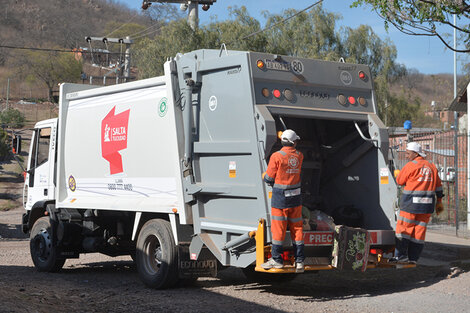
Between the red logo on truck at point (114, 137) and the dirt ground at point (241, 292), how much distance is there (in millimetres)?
1800

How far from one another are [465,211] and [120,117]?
832 cm

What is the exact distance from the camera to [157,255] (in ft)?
29.9

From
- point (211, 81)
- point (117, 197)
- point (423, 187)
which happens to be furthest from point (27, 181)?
point (423, 187)

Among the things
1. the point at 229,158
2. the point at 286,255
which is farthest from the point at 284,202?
the point at 229,158

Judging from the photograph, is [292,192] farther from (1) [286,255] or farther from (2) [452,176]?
(2) [452,176]

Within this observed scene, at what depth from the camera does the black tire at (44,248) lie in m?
11.0

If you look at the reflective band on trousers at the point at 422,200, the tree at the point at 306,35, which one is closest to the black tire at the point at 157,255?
the reflective band on trousers at the point at 422,200

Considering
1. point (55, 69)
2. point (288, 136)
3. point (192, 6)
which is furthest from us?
point (55, 69)

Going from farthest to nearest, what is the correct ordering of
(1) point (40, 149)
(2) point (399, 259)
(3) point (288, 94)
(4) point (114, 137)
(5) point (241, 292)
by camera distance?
(1) point (40, 149), (4) point (114, 137), (5) point (241, 292), (2) point (399, 259), (3) point (288, 94)

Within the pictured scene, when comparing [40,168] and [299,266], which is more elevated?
[40,168]

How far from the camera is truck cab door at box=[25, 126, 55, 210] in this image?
11.6m

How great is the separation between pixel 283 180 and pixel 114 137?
3.38m

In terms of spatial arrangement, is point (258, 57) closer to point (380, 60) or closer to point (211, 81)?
point (211, 81)

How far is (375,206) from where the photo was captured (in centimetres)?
887
